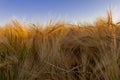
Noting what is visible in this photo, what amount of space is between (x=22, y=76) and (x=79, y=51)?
0.68 m

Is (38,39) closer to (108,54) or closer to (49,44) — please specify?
(49,44)

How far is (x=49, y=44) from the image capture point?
10.2 ft

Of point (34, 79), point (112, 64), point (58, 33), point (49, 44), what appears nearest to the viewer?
point (112, 64)

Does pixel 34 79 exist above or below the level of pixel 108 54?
below

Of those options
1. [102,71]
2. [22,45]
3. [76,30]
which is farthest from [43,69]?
[76,30]

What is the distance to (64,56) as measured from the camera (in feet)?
9.71

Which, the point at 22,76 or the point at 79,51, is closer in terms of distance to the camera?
the point at 22,76

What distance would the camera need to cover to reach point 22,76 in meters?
2.69

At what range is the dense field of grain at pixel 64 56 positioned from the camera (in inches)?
106

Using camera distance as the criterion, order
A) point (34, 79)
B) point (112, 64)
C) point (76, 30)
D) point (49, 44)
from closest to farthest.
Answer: point (112, 64)
point (34, 79)
point (49, 44)
point (76, 30)

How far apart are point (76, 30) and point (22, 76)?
1.20 metres

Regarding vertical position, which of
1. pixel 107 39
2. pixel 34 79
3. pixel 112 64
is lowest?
pixel 34 79

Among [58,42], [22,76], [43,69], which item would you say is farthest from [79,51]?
[22,76]

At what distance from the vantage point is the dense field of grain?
106 inches
